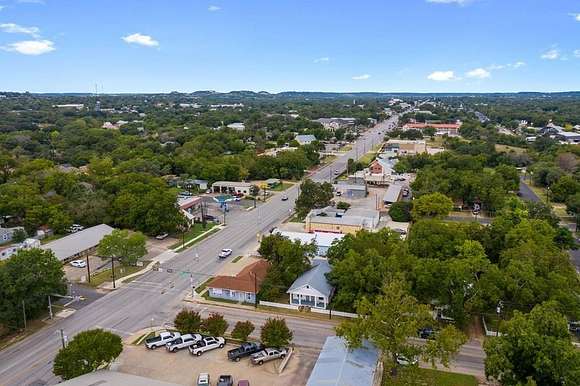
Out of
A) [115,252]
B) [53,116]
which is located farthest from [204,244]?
[53,116]

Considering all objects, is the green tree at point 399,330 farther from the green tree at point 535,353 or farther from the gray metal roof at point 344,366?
the green tree at point 535,353

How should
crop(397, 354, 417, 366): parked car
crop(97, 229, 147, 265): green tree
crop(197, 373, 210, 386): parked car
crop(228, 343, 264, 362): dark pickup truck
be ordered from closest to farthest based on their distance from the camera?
crop(397, 354, 417, 366): parked car → crop(197, 373, 210, 386): parked car → crop(228, 343, 264, 362): dark pickup truck → crop(97, 229, 147, 265): green tree

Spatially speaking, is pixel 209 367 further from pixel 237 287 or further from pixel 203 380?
pixel 237 287

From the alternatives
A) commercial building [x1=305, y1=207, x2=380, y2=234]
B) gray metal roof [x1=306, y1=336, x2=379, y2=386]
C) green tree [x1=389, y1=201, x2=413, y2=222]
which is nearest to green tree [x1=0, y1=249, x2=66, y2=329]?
gray metal roof [x1=306, y1=336, x2=379, y2=386]

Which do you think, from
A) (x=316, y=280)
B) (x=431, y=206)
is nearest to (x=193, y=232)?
(x=316, y=280)

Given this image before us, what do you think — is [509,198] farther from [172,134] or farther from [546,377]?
[172,134]

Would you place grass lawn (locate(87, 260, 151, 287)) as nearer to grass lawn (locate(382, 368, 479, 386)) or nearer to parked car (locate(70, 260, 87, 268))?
parked car (locate(70, 260, 87, 268))
